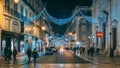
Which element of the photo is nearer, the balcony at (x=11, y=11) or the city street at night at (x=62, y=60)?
the city street at night at (x=62, y=60)

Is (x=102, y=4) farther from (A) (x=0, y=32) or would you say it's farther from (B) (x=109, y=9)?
(A) (x=0, y=32)

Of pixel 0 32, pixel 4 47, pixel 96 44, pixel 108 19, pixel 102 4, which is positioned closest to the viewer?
pixel 0 32

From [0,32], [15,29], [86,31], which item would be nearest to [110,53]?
[15,29]

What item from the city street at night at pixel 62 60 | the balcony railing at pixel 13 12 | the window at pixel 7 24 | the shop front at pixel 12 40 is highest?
the balcony railing at pixel 13 12

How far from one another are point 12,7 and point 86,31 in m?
78.1

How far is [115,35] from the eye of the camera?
55.8 metres

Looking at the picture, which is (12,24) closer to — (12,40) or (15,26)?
(12,40)

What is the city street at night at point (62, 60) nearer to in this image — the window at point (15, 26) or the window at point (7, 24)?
the window at point (15, 26)

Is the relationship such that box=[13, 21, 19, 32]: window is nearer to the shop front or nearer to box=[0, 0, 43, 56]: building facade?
box=[0, 0, 43, 56]: building facade

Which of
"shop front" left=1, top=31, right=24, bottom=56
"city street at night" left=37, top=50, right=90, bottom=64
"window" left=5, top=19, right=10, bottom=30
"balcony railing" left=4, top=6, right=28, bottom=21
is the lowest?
"city street at night" left=37, top=50, right=90, bottom=64

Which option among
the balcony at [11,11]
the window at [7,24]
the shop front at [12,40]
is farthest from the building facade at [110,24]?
the window at [7,24]

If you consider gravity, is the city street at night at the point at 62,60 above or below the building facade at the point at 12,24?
below

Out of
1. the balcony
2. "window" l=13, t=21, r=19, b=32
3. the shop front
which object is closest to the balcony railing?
the balcony

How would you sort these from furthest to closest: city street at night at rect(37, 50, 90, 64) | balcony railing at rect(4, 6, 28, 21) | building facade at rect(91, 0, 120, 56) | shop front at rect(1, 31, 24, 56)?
building facade at rect(91, 0, 120, 56) < balcony railing at rect(4, 6, 28, 21) < shop front at rect(1, 31, 24, 56) < city street at night at rect(37, 50, 90, 64)
